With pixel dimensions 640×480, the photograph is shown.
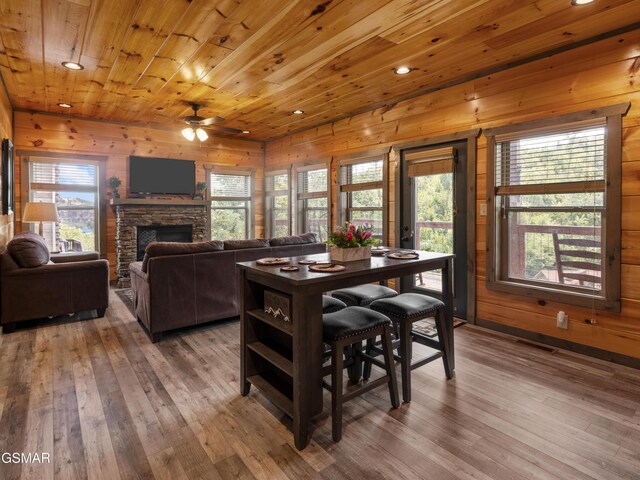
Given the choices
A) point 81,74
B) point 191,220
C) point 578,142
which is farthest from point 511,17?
point 191,220

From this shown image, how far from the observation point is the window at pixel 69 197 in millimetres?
5707

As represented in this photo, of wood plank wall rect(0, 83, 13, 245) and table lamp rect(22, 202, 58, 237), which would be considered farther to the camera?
table lamp rect(22, 202, 58, 237)

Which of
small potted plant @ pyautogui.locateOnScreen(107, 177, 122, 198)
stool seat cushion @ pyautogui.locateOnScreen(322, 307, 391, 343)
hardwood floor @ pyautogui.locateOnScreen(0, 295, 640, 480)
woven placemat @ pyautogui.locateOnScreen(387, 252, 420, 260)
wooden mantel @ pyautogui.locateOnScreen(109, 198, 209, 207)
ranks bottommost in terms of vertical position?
hardwood floor @ pyautogui.locateOnScreen(0, 295, 640, 480)

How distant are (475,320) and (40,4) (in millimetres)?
4708

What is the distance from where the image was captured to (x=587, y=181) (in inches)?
127

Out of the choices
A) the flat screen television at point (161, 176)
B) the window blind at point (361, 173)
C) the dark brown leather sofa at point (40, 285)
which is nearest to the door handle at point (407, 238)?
the window blind at point (361, 173)

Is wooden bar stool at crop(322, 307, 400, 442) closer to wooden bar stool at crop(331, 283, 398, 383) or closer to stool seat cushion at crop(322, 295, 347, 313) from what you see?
stool seat cushion at crop(322, 295, 347, 313)

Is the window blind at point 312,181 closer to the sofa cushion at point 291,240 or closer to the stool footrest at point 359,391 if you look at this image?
the sofa cushion at point 291,240

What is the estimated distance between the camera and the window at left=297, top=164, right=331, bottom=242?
6.22 meters

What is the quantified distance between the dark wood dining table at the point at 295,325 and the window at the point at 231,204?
15.9ft

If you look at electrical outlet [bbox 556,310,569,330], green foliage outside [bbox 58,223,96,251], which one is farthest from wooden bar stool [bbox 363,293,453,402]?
green foliage outside [bbox 58,223,96,251]

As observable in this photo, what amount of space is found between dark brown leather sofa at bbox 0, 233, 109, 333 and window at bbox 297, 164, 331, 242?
3331 mm

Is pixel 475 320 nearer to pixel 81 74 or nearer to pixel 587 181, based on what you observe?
pixel 587 181

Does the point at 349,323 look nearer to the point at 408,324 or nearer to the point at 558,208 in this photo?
the point at 408,324
